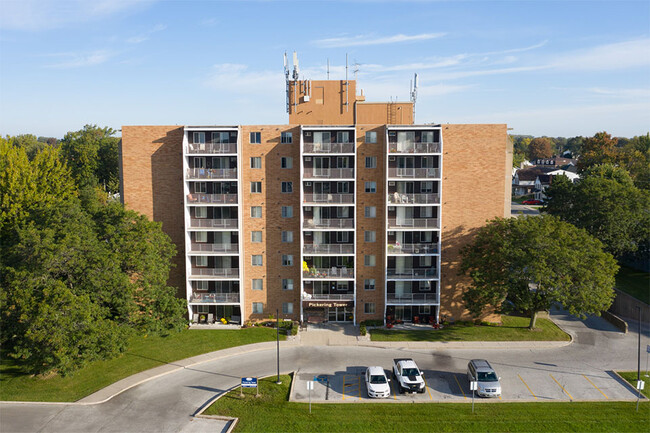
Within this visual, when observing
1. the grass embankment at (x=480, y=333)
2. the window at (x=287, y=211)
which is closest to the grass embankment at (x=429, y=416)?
the grass embankment at (x=480, y=333)

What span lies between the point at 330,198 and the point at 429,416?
75.3 feet

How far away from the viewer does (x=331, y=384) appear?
36.5 meters

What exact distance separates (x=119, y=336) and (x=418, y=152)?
3167 centimetres

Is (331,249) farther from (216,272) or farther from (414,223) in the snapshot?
(216,272)

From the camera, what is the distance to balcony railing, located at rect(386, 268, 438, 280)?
47375 mm

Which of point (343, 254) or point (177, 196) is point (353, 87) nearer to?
point (343, 254)

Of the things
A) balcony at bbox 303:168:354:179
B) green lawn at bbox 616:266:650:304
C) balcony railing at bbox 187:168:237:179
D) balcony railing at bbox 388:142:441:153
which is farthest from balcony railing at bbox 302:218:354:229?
green lawn at bbox 616:266:650:304

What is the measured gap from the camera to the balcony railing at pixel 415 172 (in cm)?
4612

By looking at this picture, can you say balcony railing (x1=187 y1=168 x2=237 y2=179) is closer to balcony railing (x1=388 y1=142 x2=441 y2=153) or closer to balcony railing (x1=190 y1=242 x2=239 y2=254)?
balcony railing (x1=190 y1=242 x2=239 y2=254)

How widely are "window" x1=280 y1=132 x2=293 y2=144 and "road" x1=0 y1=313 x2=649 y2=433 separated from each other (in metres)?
20.6

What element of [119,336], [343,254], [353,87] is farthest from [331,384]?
[353,87]

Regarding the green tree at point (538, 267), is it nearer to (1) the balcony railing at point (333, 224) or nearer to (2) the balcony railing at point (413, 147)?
(2) the balcony railing at point (413, 147)

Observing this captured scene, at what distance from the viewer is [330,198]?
4697 cm

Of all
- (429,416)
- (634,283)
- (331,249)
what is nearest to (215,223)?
(331,249)
